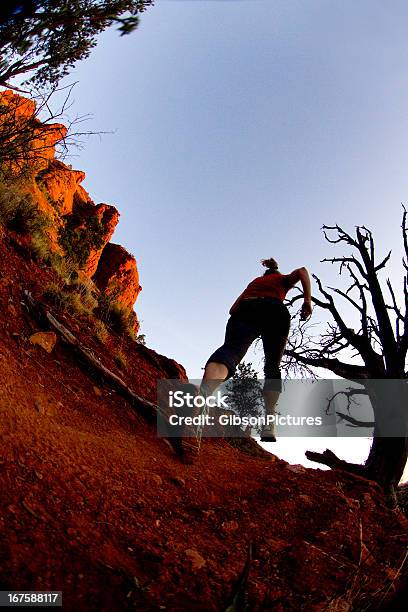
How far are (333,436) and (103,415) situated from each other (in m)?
6.03

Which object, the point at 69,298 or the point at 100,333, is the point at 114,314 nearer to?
the point at 100,333

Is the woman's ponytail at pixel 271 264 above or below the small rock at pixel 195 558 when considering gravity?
above

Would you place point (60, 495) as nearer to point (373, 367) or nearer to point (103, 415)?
point (103, 415)

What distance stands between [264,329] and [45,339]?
3057 millimetres

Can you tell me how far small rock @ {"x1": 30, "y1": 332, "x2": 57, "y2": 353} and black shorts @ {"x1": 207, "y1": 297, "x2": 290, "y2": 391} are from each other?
2.72 metres

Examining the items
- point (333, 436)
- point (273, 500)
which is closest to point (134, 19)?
point (273, 500)

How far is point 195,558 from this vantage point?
6.68ft

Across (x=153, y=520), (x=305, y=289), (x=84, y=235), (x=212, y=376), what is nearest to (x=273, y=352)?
(x=305, y=289)

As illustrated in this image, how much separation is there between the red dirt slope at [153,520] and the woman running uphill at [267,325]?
866 millimetres

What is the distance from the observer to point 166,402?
640 centimetres

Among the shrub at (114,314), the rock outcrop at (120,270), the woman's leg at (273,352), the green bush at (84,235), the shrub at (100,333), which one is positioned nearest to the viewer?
the woman's leg at (273,352)

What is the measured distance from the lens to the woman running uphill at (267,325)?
3.66 metres

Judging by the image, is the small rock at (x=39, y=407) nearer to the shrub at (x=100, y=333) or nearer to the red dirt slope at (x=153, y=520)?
the red dirt slope at (x=153, y=520)

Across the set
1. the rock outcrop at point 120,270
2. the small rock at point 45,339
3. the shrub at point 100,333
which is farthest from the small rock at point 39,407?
the rock outcrop at point 120,270
